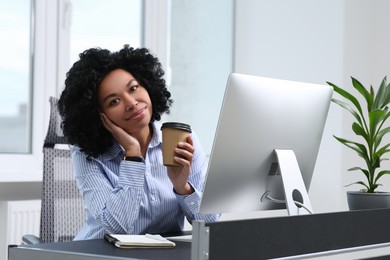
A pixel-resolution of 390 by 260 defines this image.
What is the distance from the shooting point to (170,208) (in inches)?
74.7

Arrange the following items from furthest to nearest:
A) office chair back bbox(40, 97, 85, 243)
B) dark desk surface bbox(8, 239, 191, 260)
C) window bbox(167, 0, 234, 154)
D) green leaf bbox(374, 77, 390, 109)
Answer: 1. window bbox(167, 0, 234, 154)
2. office chair back bbox(40, 97, 85, 243)
3. green leaf bbox(374, 77, 390, 109)
4. dark desk surface bbox(8, 239, 191, 260)

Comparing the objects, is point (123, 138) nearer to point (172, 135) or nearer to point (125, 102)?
point (125, 102)

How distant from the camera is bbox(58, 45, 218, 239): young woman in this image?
177 cm

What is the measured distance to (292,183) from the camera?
1648mm

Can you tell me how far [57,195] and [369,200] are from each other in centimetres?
107

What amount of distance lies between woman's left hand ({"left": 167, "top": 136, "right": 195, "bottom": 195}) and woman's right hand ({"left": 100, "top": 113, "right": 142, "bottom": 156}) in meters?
0.13

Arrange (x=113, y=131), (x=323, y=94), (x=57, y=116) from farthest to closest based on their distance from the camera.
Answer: (x=57, y=116)
(x=113, y=131)
(x=323, y=94)

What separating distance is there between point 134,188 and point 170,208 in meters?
0.18

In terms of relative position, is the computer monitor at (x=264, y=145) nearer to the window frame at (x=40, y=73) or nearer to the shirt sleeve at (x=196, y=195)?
the shirt sleeve at (x=196, y=195)

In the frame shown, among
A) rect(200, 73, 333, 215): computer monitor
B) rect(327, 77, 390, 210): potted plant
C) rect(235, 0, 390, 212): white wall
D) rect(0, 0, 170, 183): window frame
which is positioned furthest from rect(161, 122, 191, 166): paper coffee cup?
rect(235, 0, 390, 212): white wall

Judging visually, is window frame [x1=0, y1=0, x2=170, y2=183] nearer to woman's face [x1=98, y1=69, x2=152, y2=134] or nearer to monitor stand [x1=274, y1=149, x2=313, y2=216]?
woman's face [x1=98, y1=69, x2=152, y2=134]

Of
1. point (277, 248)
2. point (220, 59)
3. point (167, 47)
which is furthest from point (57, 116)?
point (220, 59)

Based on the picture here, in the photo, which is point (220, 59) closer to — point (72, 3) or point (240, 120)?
point (72, 3)

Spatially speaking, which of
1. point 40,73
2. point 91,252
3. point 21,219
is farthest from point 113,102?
point 40,73
